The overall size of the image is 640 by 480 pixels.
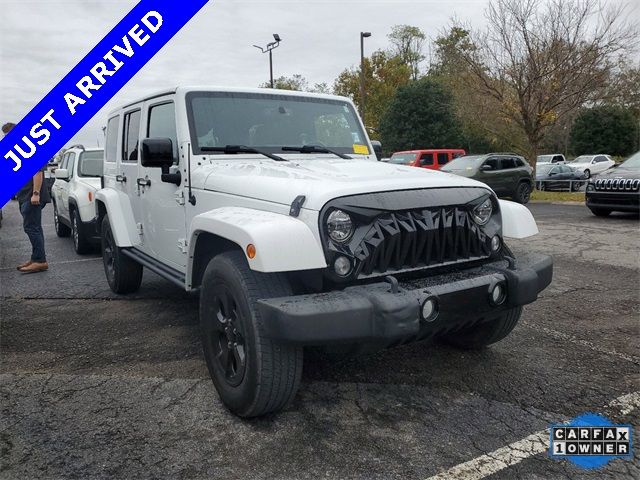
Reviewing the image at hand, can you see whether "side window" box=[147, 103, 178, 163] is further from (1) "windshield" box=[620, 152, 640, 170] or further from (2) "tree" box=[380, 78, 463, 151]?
(2) "tree" box=[380, 78, 463, 151]

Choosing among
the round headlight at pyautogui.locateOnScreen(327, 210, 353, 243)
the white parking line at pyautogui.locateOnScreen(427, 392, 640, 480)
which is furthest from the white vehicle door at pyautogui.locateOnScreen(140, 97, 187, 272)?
the white parking line at pyautogui.locateOnScreen(427, 392, 640, 480)

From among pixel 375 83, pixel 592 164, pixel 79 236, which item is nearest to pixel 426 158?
pixel 79 236

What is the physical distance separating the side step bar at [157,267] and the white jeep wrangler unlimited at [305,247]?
26mm

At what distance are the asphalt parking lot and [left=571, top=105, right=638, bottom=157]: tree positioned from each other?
39496 millimetres

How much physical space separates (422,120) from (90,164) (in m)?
28.2

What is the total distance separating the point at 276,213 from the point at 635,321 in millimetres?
3493

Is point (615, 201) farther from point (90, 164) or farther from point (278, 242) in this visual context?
point (278, 242)

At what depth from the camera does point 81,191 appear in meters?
7.62

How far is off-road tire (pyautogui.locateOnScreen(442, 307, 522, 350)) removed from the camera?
3.62 m

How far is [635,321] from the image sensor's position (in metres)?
4.57

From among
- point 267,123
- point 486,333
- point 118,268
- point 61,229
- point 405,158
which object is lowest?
point 61,229

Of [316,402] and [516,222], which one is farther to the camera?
[516,222]

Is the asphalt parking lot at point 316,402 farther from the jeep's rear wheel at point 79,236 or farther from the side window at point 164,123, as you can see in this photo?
the jeep's rear wheel at point 79,236

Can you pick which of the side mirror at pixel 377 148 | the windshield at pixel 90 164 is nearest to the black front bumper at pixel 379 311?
the side mirror at pixel 377 148
